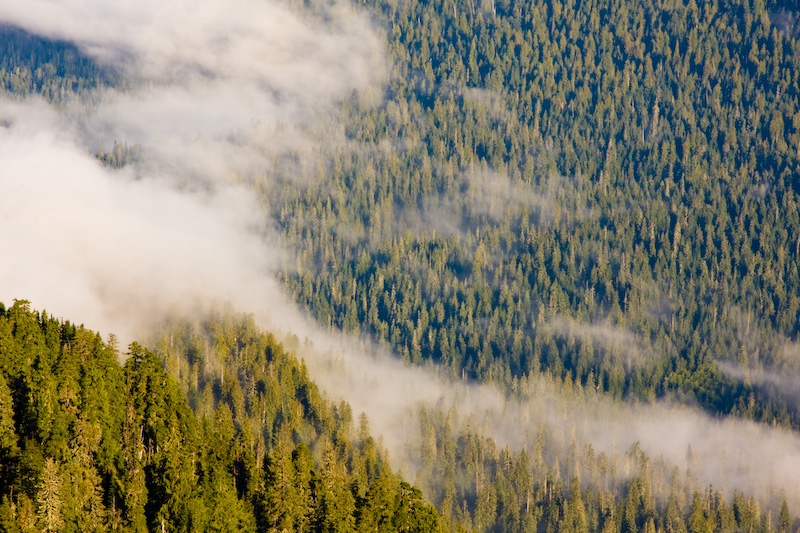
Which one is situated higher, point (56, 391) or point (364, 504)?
point (56, 391)

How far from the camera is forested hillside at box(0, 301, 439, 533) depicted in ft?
307

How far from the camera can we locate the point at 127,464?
348ft

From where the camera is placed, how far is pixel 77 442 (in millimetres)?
100750

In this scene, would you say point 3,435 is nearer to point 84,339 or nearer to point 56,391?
point 56,391

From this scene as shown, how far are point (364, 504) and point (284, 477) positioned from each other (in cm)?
1104

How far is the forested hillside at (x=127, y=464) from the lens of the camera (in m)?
93.6

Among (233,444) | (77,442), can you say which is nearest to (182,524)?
(77,442)

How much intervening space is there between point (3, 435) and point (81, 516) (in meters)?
11.6

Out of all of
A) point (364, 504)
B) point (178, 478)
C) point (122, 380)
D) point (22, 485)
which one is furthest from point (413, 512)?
point (22, 485)

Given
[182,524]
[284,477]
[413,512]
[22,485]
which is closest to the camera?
[22,485]

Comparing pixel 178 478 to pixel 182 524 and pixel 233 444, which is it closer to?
pixel 182 524

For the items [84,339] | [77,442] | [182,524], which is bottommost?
[182,524]

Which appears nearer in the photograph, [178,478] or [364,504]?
[178,478]

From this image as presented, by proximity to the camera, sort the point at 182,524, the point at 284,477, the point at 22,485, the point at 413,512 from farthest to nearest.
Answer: the point at 413,512 → the point at 284,477 → the point at 182,524 → the point at 22,485
